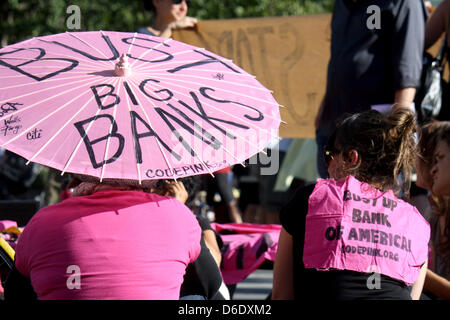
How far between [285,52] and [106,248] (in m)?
4.37

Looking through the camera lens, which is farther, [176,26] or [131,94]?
[176,26]

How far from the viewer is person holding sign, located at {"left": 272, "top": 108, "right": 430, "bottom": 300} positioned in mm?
2629

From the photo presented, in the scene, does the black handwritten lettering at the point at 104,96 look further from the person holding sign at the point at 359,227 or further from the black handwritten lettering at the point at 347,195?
the black handwritten lettering at the point at 347,195

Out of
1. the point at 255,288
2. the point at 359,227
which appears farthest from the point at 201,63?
the point at 255,288

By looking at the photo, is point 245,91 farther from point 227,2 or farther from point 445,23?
point 227,2

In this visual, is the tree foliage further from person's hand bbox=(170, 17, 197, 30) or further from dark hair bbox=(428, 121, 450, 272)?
dark hair bbox=(428, 121, 450, 272)

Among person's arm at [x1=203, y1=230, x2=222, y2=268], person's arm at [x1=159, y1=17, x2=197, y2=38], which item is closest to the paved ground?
person's arm at [x1=159, y1=17, x2=197, y2=38]

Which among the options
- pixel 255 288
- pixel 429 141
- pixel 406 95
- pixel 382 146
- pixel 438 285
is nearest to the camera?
pixel 382 146

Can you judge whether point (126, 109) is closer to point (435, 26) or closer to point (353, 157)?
point (353, 157)

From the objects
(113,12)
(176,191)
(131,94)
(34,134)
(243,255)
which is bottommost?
(113,12)

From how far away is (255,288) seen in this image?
6.72 metres

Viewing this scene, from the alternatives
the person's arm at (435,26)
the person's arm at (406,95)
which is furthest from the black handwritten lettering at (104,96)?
the person's arm at (435,26)

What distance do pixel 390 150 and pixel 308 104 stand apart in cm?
→ 350

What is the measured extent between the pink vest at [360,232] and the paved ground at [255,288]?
354cm
